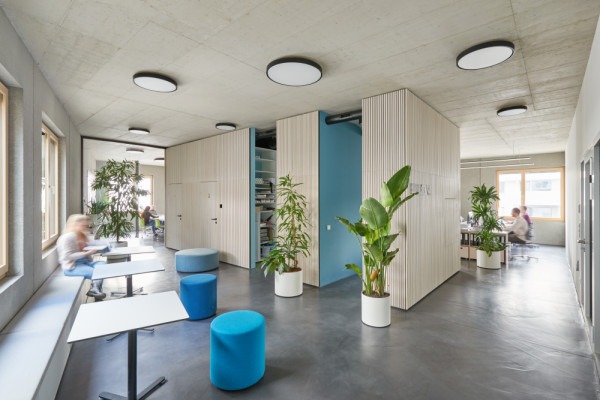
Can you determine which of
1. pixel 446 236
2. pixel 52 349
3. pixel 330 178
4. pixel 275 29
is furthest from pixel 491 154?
pixel 52 349

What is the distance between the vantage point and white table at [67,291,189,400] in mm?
1886

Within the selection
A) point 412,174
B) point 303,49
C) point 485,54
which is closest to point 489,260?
point 412,174

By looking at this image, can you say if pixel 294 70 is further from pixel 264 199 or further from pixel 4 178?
pixel 264 199

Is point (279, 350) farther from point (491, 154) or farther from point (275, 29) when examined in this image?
point (491, 154)

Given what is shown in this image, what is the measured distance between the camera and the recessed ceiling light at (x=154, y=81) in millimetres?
3573

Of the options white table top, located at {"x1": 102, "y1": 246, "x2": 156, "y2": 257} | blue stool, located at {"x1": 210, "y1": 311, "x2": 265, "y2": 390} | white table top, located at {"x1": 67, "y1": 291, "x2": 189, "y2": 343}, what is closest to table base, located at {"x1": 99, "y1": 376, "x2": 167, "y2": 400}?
blue stool, located at {"x1": 210, "y1": 311, "x2": 265, "y2": 390}

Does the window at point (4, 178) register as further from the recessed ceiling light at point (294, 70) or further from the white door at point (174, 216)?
the white door at point (174, 216)

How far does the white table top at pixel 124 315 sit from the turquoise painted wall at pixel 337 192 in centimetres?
330

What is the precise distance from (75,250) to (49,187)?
63.7 inches

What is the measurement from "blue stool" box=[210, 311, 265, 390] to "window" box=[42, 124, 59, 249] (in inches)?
144

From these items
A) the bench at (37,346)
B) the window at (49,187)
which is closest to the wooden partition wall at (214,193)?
the window at (49,187)

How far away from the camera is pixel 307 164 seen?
5312 mm

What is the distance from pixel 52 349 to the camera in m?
2.12

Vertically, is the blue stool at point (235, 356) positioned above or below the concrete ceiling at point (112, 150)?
below
